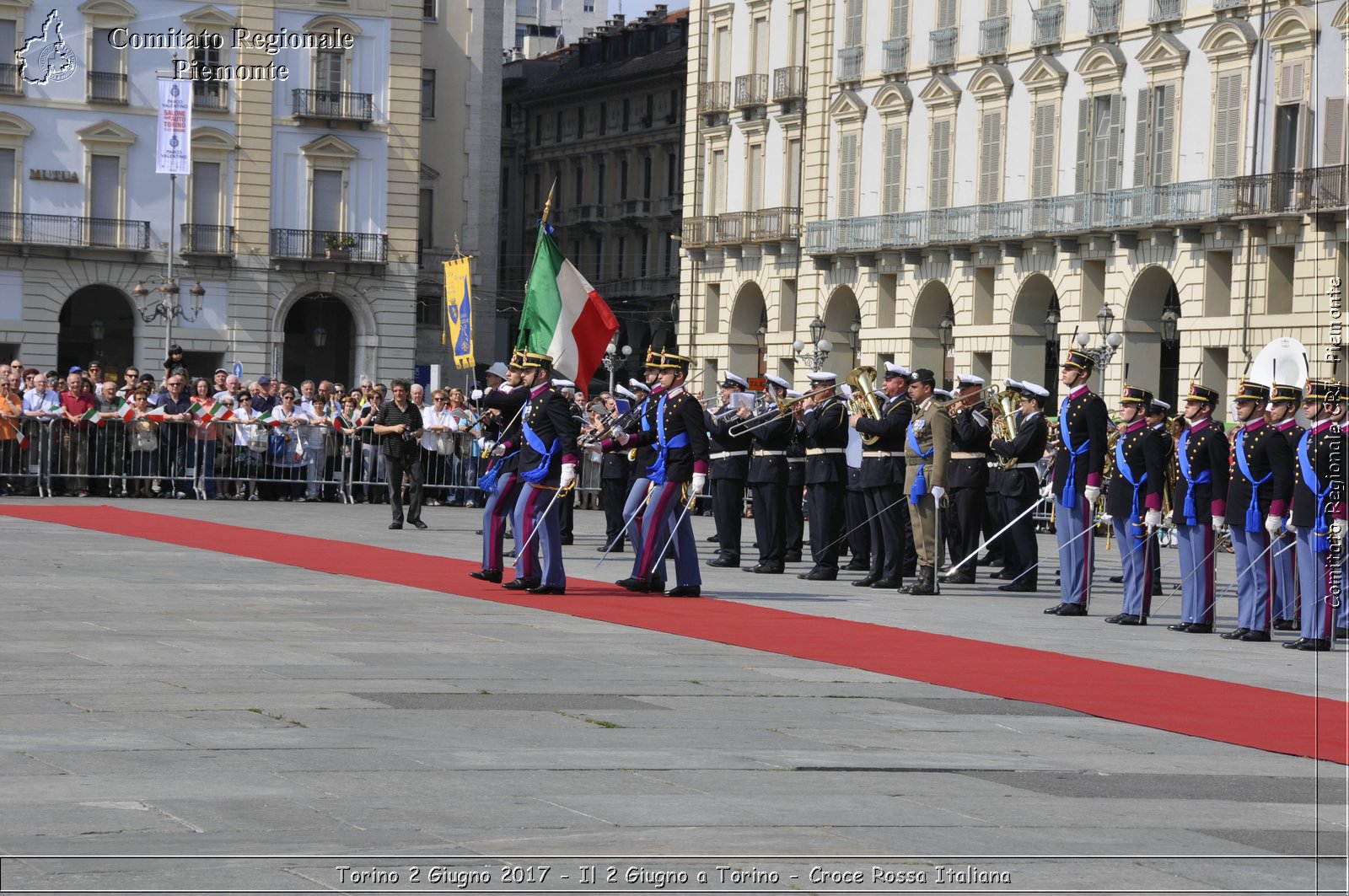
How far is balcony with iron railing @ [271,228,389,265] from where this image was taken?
60000mm

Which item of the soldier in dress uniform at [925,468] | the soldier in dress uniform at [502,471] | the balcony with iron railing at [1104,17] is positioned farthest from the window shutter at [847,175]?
the soldier in dress uniform at [502,471]

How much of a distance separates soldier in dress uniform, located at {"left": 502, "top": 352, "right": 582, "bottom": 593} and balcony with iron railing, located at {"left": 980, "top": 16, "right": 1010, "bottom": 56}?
110 ft

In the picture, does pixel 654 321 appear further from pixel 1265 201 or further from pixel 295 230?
pixel 1265 201

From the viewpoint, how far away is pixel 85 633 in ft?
42.9

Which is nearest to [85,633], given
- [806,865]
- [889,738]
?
[889,738]

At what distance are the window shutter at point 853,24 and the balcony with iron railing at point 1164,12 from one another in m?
11.2

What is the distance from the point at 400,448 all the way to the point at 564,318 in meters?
3.73

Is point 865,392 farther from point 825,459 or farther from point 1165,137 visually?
point 1165,137

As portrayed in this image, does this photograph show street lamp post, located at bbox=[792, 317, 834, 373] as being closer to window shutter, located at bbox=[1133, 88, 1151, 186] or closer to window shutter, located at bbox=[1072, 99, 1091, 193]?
window shutter, located at bbox=[1072, 99, 1091, 193]

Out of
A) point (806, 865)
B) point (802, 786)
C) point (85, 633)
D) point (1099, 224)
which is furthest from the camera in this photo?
point (1099, 224)

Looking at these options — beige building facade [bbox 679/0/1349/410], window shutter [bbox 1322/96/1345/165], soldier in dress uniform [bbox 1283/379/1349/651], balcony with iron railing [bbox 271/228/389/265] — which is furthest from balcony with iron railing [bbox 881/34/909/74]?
soldier in dress uniform [bbox 1283/379/1349/651]

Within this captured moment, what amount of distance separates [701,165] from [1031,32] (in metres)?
15.4

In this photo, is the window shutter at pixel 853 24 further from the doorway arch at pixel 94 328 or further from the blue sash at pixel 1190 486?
the blue sash at pixel 1190 486

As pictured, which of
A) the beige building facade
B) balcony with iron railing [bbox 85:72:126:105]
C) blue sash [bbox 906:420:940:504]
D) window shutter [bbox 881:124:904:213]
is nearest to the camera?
blue sash [bbox 906:420:940:504]
